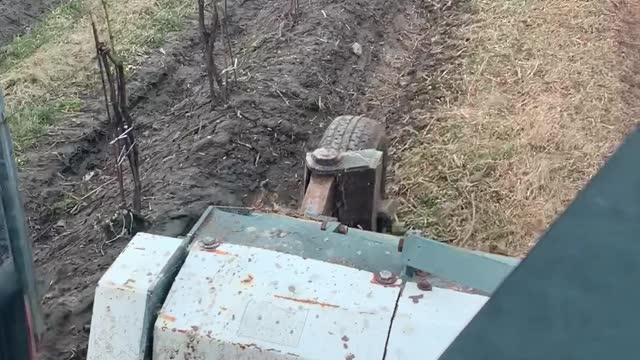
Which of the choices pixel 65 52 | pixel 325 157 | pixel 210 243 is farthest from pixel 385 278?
pixel 65 52

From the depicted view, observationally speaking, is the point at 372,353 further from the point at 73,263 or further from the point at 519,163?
the point at 519,163

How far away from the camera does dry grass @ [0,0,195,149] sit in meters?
6.64

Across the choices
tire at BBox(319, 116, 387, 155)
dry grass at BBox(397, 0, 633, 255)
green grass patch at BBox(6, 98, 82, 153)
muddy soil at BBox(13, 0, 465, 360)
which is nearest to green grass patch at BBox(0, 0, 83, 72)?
green grass patch at BBox(6, 98, 82, 153)

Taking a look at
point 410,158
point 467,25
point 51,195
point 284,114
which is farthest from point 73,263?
point 467,25

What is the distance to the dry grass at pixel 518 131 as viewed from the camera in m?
5.20

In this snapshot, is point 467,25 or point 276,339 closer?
point 276,339

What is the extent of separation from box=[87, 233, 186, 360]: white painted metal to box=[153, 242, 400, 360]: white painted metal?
45 millimetres

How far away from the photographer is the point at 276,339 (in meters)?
2.44

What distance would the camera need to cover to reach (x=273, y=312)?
250 centimetres

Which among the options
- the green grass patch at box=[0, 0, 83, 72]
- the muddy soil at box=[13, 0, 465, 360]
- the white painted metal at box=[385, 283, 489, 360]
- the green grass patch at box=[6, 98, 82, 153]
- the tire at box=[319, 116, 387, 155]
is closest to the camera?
the white painted metal at box=[385, 283, 489, 360]

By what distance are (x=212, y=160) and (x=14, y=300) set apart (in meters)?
3.15

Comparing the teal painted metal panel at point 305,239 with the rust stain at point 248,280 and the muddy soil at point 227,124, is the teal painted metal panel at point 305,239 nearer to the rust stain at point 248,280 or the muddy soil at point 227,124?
the rust stain at point 248,280

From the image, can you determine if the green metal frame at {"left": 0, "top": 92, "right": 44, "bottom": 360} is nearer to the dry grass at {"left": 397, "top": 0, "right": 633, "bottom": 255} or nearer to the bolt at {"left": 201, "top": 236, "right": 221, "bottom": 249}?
the bolt at {"left": 201, "top": 236, "right": 221, "bottom": 249}

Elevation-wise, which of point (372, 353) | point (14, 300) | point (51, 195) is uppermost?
point (14, 300)
